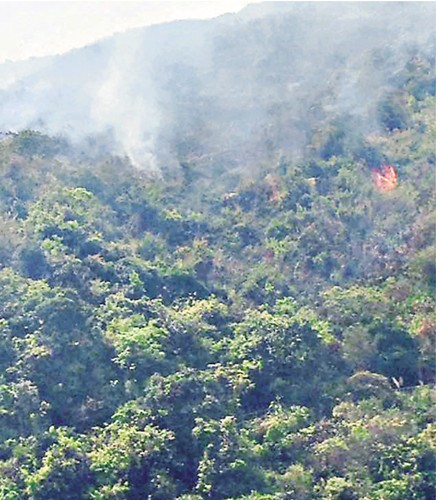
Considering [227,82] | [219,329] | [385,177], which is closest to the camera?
[219,329]

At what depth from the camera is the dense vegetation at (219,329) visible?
18297mm

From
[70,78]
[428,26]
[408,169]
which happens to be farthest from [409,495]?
[70,78]

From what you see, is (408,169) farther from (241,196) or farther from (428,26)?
(428,26)

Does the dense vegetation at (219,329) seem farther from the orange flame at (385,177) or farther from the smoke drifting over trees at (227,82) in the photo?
the smoke drifting over trees at (227,82)

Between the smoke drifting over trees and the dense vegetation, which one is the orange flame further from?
the smoke drifting over trees

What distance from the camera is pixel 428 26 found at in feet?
145

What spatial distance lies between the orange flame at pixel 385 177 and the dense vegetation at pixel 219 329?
0.33 meters

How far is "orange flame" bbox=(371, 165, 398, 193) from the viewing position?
31766 millimetres

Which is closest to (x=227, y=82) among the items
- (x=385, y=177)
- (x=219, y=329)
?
(x=385, y=177)

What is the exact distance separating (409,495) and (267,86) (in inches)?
1148

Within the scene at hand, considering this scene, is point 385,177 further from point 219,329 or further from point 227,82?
point 227,82

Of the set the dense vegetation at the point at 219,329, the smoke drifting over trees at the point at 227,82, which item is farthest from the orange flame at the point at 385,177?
the smoke drifting over trees at the point at 227,82

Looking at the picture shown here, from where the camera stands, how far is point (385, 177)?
32688 mm

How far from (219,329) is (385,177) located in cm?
1154
